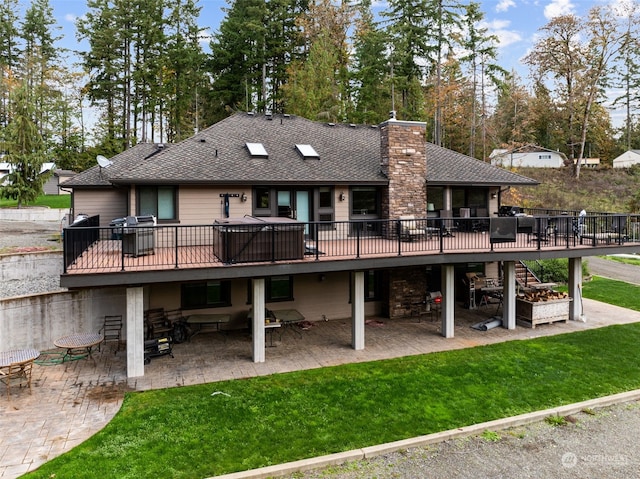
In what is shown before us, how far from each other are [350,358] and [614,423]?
17.9 ft

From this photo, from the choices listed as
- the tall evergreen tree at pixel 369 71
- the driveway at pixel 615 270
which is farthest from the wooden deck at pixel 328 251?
the tall evergreen tree at pixel 369 71

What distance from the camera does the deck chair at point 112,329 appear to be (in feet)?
37.2

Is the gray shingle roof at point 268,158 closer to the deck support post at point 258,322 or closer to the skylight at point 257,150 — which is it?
the skylight at point 257,150

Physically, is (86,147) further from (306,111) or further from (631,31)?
(631,31)

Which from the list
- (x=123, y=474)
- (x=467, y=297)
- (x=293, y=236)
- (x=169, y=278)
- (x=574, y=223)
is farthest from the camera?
(x=467, y=297)

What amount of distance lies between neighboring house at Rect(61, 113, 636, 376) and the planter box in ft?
2.20

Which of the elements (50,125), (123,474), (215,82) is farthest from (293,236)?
(50,125)

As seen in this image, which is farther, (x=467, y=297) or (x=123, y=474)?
(x=467, y=297)

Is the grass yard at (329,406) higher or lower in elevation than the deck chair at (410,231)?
lower

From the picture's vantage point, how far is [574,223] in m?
13.0

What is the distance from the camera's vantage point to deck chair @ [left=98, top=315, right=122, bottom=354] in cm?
1134

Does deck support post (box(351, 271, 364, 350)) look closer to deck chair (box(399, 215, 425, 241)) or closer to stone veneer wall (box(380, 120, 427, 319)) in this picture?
deck chair (box(399, 215, 425, 241))

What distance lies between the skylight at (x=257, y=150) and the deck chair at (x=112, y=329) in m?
6.48

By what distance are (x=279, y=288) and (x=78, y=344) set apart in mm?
5652
